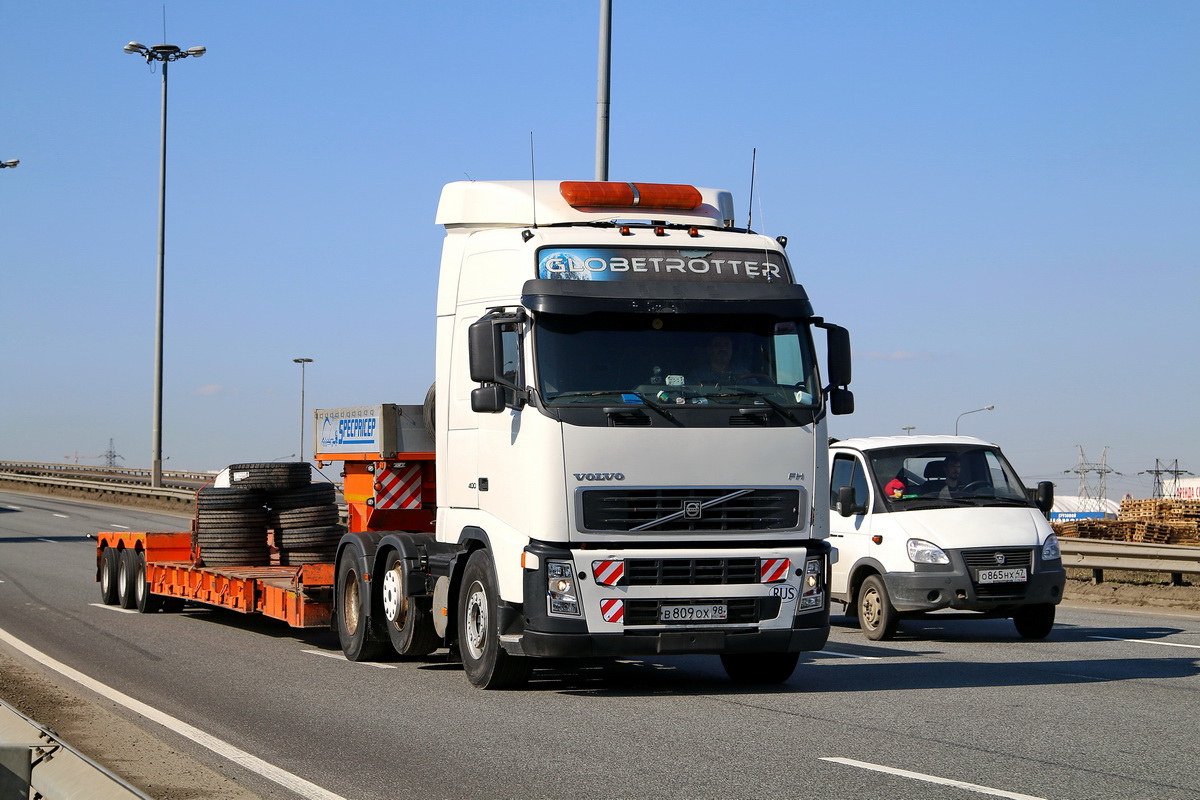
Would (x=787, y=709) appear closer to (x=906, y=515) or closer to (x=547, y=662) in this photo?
(x=547, y=662)

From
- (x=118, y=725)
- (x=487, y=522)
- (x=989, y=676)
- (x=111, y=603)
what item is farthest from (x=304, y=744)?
(x=111, y=603)

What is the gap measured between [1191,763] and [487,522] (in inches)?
202

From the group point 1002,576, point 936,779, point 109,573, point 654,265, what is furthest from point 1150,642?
point 109,573

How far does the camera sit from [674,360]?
10141mm

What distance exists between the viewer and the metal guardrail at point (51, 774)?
5645mm

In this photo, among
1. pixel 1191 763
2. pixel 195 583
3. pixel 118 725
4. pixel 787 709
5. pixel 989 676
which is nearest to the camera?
pixel 1191 763

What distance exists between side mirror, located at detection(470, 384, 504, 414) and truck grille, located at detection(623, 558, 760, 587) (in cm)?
141

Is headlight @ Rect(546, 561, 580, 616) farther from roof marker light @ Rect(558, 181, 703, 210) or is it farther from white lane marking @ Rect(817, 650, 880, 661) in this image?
white lane marking @ Rect(817, 650, 880, 661)

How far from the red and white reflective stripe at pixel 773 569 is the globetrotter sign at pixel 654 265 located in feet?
6.78

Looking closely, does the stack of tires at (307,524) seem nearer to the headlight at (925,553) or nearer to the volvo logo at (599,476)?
the headlight at (925,553)

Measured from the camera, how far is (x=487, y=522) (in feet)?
35.1

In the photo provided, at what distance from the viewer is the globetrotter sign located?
33.9 feet

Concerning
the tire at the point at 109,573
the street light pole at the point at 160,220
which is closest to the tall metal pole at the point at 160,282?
the street light pole at the point at 160,220

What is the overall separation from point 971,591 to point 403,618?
5722 mm
